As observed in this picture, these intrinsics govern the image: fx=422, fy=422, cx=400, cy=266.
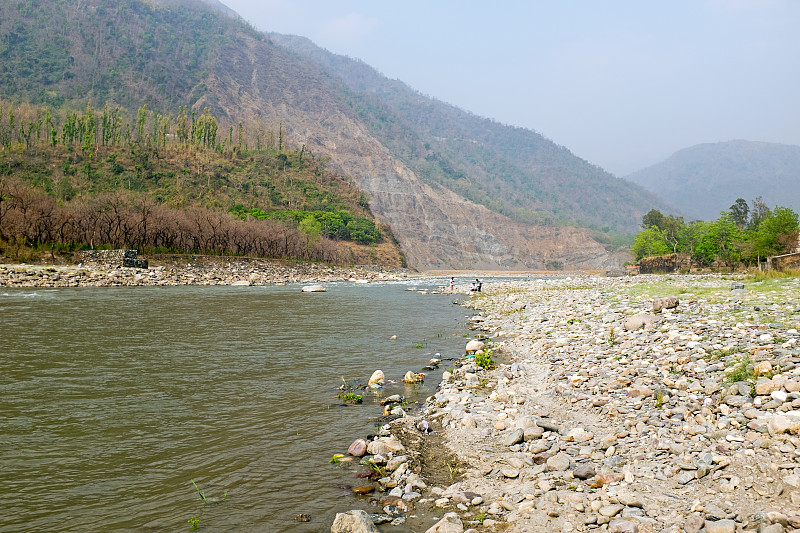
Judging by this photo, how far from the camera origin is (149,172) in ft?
324

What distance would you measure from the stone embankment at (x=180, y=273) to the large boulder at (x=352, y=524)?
161ft

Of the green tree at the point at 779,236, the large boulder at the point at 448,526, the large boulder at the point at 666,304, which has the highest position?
the green tree at the point at 779,236

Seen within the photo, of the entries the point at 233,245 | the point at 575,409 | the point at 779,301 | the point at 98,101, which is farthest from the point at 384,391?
the point at 98,101

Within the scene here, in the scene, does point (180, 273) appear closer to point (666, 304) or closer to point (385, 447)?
point (666, 304)

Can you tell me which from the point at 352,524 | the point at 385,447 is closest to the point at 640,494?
the point at 352,524

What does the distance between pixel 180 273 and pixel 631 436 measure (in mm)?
59609

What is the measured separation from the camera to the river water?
18.7ft

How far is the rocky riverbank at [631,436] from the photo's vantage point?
4.61 metres

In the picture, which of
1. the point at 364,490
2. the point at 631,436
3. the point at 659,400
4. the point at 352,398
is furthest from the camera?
the point at 352,398

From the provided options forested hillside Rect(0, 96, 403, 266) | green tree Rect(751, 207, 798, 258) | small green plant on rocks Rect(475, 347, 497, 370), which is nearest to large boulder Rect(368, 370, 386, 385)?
small green plant on rocks Rect(475, 347, 497, 370)

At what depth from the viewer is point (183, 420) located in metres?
8.75

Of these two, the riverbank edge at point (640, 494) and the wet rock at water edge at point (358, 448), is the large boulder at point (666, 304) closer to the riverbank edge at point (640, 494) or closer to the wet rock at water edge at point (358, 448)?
the riverbank edge at point (640, 494)

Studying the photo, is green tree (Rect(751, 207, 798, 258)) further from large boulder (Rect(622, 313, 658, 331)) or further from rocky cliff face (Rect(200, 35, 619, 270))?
rocky cliff face (Rect(200, 35, 619, 270))

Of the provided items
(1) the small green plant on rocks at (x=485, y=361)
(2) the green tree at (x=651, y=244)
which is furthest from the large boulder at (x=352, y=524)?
(2) the green tree at (x=651, y=244)
